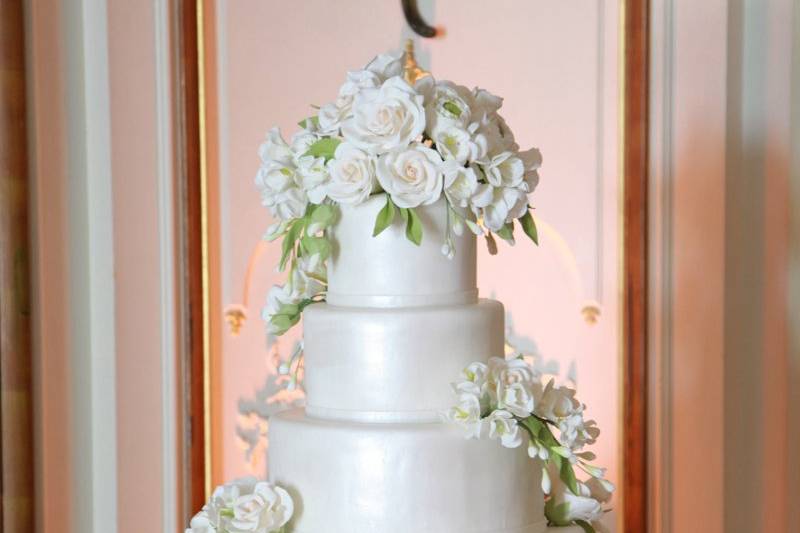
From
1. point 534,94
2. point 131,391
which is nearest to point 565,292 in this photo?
point 534,94

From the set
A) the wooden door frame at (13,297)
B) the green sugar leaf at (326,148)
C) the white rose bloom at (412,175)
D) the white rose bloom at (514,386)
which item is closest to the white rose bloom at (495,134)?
the white rose bloom at (412,175)

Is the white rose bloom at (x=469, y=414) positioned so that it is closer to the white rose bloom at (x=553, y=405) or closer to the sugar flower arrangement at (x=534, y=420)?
the sugar flower arrangement at (x=534, y=420)

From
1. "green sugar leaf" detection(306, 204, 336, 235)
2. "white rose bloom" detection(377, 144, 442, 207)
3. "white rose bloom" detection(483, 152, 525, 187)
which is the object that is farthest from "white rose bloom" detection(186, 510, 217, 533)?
"white rose bloom" detection(483, 152, 525, 187)

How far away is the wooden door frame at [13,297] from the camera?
3045mm

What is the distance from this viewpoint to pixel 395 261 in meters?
1.79

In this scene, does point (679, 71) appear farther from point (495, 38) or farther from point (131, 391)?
point (131, 391)

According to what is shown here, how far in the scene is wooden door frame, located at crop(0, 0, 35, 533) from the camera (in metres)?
3.04

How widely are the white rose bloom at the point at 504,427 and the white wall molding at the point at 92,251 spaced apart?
186 cm

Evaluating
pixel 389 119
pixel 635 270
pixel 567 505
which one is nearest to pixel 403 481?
pixel 567 505

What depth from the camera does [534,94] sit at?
3105 millimetres

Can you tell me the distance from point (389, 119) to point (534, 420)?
1.77 ft

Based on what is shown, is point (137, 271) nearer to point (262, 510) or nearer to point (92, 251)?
point (92, 251)

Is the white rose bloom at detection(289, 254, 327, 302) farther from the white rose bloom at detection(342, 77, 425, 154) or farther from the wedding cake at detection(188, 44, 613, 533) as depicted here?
the white rose bloom at detection(342, 77, 425, 154)

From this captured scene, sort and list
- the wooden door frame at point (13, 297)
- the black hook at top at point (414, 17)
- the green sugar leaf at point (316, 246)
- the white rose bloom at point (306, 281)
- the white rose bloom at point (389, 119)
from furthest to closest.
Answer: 1. the black hook at top at point (414, 17)
2. the wooden door frame at point (13, 297)
3. the white rose bloom at point (306, 281)
4. the green sugar leaf at point (316, 246)
5. the white rose bloom at point (389, 119)
